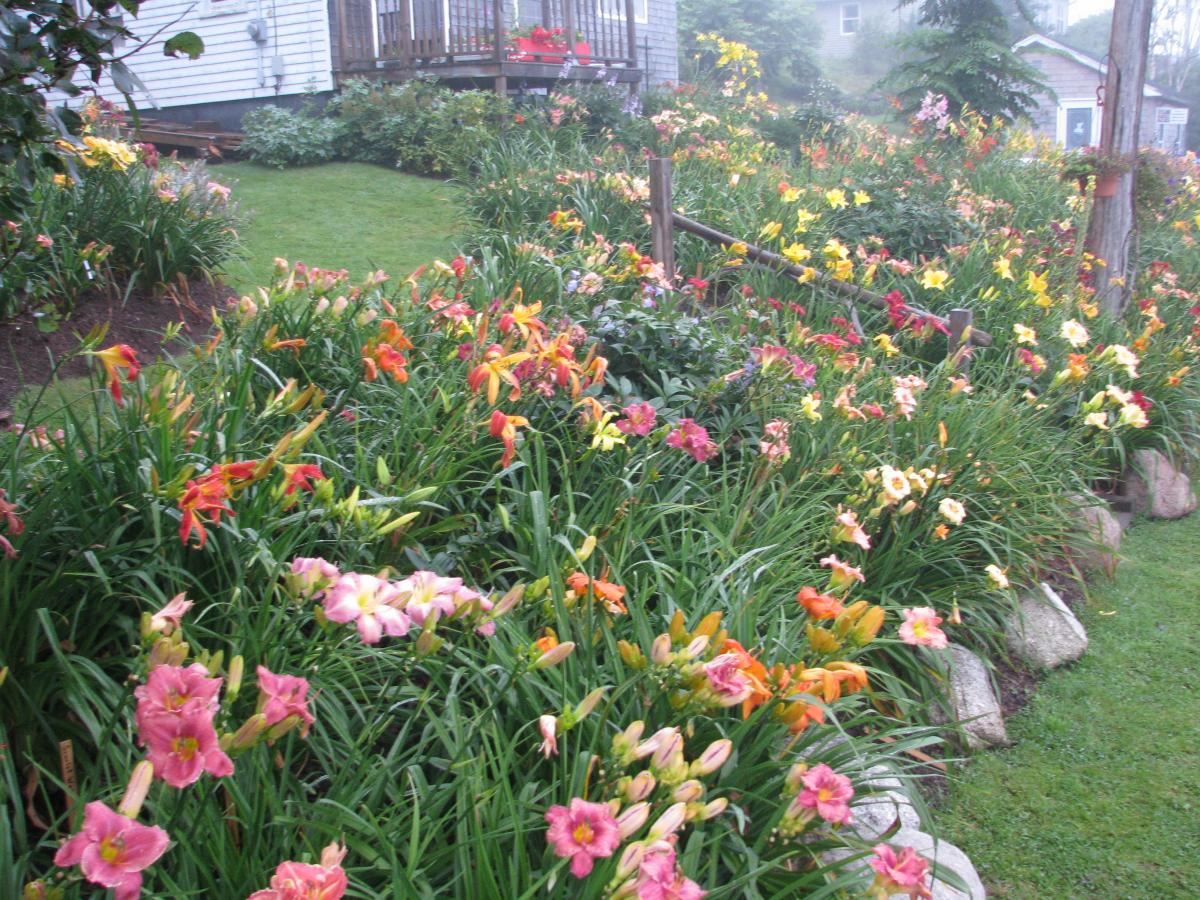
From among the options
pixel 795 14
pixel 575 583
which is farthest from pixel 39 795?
pixel 795 14

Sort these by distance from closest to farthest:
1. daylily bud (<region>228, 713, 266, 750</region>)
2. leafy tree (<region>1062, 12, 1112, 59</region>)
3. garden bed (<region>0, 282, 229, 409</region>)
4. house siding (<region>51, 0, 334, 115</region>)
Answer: daylily bud (<region>228, 713, 266, 750</region>) < garden bed (<region>0, 282, 229, 409</region>) < house siding (<region>51, 0, 334, 115</region>) < leafy tree (<region>1062, 12, 1112, 59</region>)

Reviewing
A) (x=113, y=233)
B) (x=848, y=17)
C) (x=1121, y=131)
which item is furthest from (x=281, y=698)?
(x=848, y=17)

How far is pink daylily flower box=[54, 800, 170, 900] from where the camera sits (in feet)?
3.81

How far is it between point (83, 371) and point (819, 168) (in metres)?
7.83

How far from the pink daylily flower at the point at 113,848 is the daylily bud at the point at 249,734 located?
20 cm

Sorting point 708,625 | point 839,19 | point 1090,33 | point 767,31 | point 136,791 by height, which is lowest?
point 708,625

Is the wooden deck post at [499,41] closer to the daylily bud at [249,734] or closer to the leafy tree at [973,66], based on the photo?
the leafy tree at [973,66]

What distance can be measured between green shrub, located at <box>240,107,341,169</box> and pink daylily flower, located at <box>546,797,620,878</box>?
34.9 ft

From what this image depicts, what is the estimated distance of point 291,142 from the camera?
10945 mm

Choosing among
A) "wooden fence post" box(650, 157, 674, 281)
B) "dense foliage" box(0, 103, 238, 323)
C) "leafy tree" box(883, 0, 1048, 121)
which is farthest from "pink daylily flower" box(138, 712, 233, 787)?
"leafy tree" box(883, 0, 1048, 121)

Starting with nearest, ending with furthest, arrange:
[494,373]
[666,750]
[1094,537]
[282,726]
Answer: [282,726]
[666,750]
[494,373]
[1094,537]

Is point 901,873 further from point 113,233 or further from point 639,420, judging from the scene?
point 113,233

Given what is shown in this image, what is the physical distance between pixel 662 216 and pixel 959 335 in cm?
189

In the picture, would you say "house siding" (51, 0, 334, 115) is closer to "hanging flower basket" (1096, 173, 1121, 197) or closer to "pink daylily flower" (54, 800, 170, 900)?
"hanging flower basket" (1096, 173, 1121, 197)
